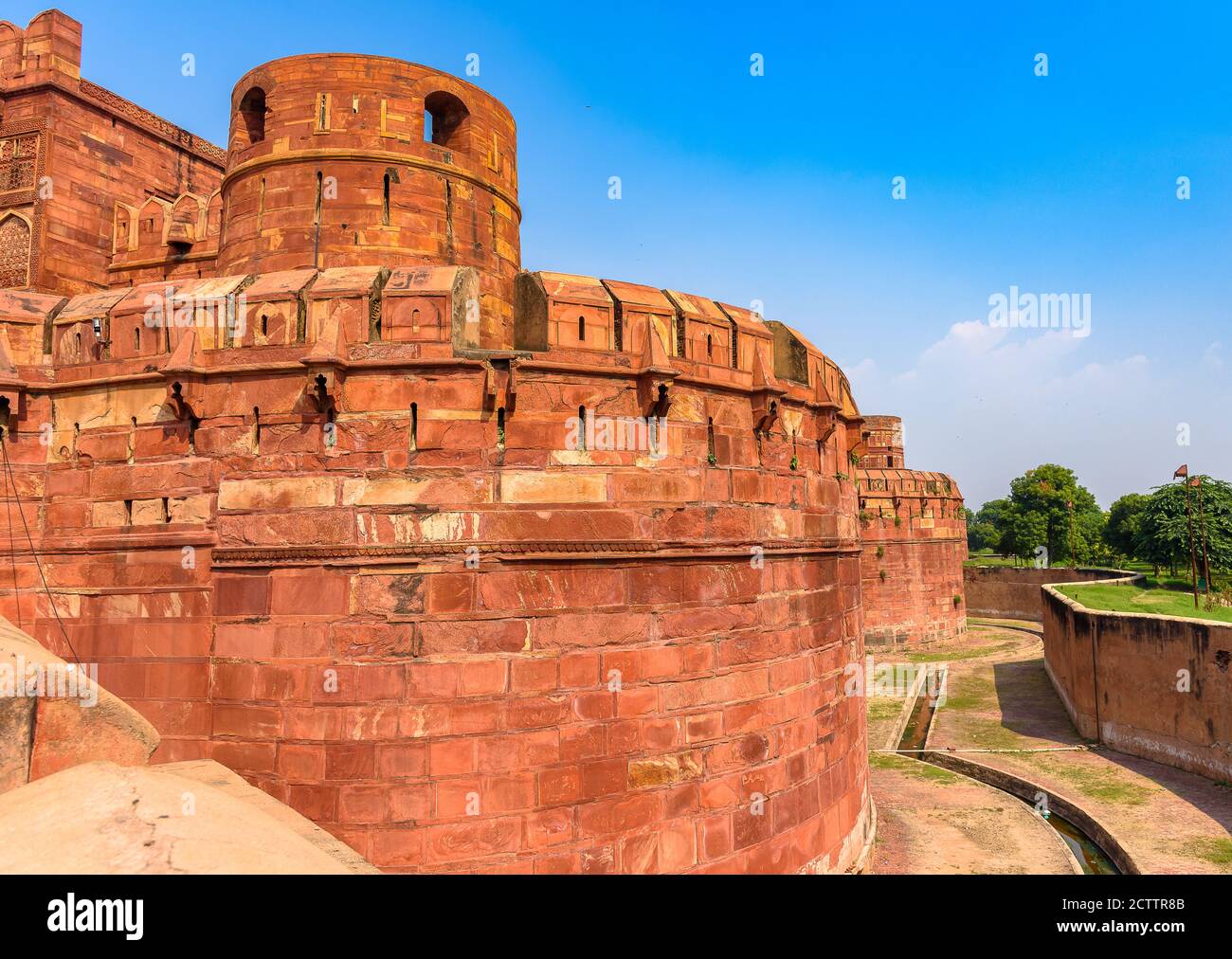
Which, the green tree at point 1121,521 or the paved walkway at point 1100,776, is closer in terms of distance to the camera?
the paved walkway at point 1100,776

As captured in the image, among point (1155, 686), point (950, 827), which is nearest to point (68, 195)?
point (950, 827)

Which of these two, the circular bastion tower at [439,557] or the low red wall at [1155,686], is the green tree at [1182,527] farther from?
the circular bastion tower at [439,557]

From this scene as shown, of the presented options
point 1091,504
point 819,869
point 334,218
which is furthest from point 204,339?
point 1091,504

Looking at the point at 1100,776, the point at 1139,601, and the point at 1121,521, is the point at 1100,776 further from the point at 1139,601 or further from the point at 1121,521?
the point at 1121,521

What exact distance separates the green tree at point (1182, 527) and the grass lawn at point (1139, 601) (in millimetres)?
12002

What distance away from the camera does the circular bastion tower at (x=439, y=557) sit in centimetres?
640

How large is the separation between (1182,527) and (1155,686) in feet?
92.0

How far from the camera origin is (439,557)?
6508 millimetres

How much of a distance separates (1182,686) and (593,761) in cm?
1447

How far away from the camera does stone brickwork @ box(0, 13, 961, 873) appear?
6410 millimetres

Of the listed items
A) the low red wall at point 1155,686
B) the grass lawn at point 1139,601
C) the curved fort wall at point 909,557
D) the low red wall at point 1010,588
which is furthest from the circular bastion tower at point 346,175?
the low red wall at point 1010,588

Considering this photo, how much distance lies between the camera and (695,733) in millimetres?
7148

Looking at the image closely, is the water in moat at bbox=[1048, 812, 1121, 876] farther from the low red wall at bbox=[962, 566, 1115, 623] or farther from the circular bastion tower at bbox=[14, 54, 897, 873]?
the low red wall at bbox=[962, 566, 1115, 623]
